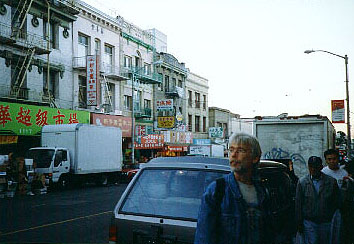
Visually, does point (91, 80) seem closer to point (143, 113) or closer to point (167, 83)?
point (143, 113)

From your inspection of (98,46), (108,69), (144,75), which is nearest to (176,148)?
(144,75)

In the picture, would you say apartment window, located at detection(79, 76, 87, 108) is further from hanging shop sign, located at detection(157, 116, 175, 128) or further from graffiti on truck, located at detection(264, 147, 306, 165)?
graffiti on truck, located at detection(264, 147, 306, 165)

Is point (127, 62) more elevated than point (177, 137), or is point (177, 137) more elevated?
point (127, 62)

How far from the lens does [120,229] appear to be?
420 centimetres

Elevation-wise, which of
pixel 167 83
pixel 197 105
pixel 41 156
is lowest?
pixel 41 156

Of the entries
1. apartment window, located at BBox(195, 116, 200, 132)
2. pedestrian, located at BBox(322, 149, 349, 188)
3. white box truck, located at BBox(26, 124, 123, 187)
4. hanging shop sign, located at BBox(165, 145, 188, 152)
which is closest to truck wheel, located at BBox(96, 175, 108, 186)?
white box truck, located at BBox(26, 124, 123, 187)

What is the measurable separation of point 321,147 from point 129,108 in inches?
963

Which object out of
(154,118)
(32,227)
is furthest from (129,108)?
(32,227)

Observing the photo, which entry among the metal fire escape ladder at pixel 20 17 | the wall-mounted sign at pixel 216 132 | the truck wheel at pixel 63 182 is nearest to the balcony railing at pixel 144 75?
Answer: the metal fire escape ladder at pixel 20 17

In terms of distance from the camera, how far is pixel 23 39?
24.0m

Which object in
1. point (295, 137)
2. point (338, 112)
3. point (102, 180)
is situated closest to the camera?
point (295, 137)

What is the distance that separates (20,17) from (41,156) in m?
9.50

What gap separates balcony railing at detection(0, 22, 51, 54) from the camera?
2262 centimetres

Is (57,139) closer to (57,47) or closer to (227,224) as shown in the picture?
(57,47)
